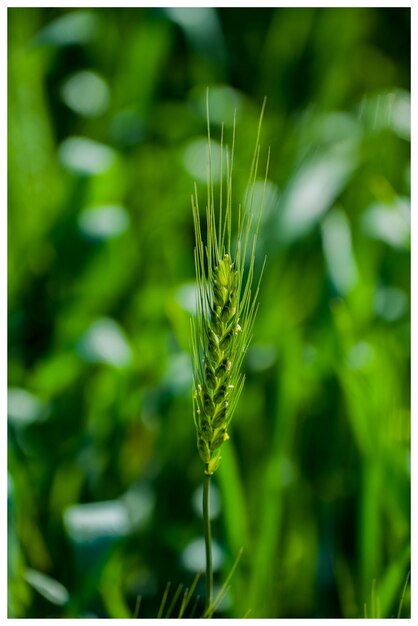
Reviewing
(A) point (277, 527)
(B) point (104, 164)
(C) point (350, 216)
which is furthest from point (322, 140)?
(A) point (277, 527)

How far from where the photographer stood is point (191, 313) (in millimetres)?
777

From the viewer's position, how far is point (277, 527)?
67 centimetres

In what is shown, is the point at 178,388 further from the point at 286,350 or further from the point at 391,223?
the point at 391,223

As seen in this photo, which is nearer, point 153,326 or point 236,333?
point 236,333

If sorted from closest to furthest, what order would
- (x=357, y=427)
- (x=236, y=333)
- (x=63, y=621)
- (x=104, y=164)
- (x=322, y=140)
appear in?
1. (x=236, y=333)
2. (x=63, y=621)
3. (x=357, y=427)
4. (x=104, y=164)
5. (x=322, y=140)

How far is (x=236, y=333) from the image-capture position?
0.39 meters

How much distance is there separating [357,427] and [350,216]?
38cm

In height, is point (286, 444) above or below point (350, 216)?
below

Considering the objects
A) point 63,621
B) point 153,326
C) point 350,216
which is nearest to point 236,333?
point 63,621

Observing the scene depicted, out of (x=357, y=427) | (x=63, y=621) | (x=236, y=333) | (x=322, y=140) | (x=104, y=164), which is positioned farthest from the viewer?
(x=322, y=140)

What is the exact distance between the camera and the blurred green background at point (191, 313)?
664mm

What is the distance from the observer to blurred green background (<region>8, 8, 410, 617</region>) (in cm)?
66

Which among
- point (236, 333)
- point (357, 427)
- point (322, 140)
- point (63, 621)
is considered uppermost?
point (322, 140)

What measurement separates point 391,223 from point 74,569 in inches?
20.6
